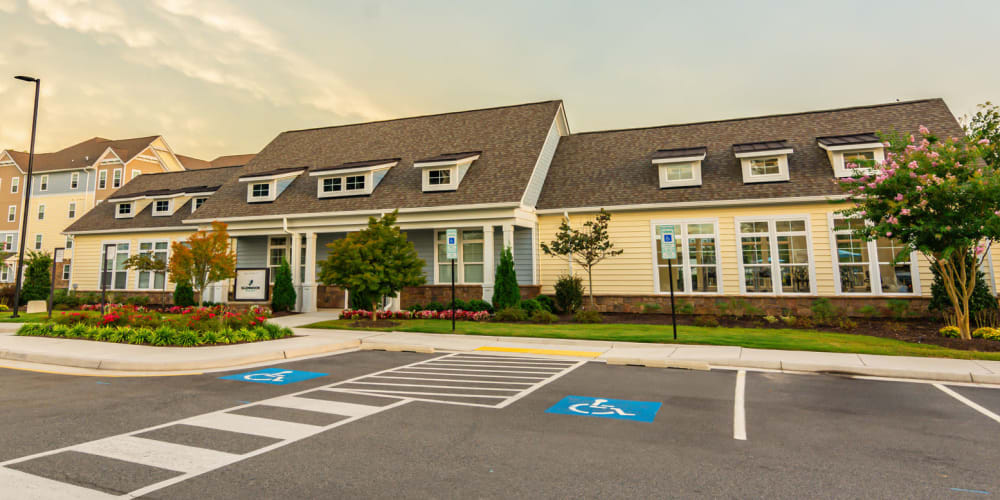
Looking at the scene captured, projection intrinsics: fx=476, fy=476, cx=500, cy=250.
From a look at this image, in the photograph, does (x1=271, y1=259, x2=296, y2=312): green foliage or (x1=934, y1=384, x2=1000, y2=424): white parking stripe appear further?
(x1=271, y1=259, x2=296, y2=312): green foliage

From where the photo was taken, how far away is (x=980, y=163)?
16.5 meters

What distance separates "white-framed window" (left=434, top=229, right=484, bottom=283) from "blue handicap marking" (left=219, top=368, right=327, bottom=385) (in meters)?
12.1

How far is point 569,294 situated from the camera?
18953 millimetres

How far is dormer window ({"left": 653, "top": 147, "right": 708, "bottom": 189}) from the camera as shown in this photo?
19469 millimetres

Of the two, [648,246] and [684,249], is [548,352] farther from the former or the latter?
[684,249]

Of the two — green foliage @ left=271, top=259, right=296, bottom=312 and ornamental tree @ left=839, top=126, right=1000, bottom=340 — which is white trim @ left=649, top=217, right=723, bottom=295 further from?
green foliage @ left=271, top=259, right=296, bottom=312

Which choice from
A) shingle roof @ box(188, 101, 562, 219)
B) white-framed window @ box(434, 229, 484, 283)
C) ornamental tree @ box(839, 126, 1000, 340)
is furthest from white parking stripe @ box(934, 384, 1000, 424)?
white-framed window @ box(434, 229, 484, 283)

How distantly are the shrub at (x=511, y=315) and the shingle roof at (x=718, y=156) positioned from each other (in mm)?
5435

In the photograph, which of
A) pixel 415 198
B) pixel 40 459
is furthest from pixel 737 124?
pixel 40 459

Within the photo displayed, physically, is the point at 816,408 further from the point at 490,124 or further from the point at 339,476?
the point at 490,124

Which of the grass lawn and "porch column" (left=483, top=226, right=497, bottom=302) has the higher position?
"porch column" (left=483, top=226, right=497, bottom=302)

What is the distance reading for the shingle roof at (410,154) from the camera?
66.3ft

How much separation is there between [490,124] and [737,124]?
11.9 m

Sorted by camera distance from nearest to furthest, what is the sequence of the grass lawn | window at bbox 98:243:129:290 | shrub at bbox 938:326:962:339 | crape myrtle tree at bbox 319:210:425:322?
1. the grass lawn
2. shrub at bbox 938:326:962:339
3. crape myrtle tree at bbox 319:210:425:322
4. window at bbox 98:243:129:290
